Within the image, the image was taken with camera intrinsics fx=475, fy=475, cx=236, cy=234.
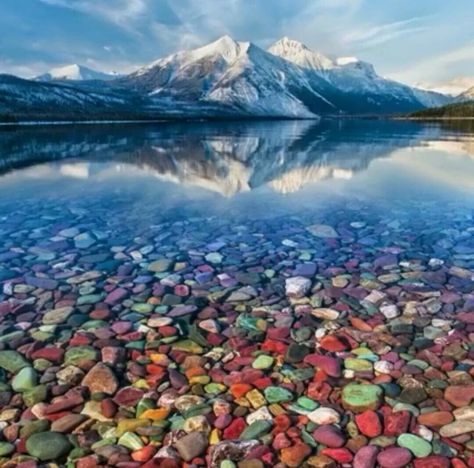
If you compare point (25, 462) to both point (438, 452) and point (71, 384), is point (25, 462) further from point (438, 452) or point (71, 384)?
point (438, 452)

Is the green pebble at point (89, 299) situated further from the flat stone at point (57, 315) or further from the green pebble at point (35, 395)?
the green pebble at point (35, 395)

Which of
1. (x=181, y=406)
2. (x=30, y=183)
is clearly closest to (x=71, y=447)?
(x=181, y=406)

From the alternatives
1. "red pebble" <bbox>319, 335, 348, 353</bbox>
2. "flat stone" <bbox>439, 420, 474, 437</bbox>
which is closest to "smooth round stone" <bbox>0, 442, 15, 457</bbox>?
"red pebble" <bbox>319, 335, 348, 353</bbox>

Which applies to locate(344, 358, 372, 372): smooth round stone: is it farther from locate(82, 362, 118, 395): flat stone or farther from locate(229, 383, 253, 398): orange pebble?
locate(82, 362, 118, 395): flat stone

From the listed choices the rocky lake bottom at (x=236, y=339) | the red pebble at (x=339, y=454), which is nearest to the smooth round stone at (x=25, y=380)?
the rocky lake bottom at (x=236, y=339)

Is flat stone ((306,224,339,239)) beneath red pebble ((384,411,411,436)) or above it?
above
